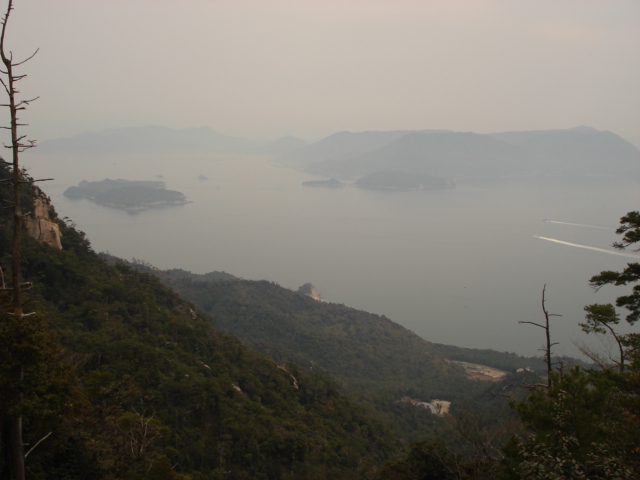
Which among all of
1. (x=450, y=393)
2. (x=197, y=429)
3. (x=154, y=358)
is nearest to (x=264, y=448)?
(x=197, y=429)

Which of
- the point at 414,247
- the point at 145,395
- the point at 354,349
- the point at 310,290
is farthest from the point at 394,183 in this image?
the point at 145,395

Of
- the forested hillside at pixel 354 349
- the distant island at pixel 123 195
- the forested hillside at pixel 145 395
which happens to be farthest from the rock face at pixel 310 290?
the distant island at pixel 123 195

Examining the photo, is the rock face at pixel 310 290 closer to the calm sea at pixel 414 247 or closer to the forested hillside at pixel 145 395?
the calm sea at pixel 414 247

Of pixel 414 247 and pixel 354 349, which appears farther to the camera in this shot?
pixel 414 247

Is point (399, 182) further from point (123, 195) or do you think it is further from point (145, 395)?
point (145, 395)

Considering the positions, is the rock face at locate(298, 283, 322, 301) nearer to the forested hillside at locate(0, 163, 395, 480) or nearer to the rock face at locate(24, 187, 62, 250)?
the forested hillside at locate(0, 163, 395, 480)

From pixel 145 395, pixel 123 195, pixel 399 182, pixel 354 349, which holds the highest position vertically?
pixel 399 182

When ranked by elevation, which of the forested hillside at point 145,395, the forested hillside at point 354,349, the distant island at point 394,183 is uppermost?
the distant island at point 394,183
